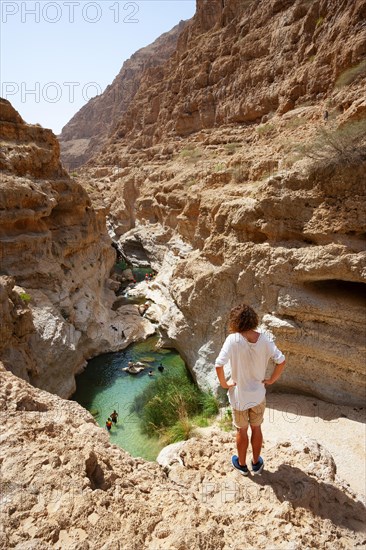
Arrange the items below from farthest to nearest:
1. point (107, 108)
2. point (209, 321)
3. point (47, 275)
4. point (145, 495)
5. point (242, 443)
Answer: point (107, 108)
point (47, 275)
point (209, 321)
point (242, 443)
point (145, 495)

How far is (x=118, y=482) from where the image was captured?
282 centimetres

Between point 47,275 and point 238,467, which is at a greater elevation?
point 47,275

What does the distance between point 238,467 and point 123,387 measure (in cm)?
936

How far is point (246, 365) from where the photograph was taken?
336cm

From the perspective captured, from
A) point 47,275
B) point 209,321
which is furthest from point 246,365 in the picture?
point 47,275

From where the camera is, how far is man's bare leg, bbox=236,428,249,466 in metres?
3.52

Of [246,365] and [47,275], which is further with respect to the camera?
[47,275]

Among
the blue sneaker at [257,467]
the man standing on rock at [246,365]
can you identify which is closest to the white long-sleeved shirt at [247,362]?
the man standing on rock at [246,365]

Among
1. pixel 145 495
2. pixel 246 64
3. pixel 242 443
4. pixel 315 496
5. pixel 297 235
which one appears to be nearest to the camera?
pixel 145 495

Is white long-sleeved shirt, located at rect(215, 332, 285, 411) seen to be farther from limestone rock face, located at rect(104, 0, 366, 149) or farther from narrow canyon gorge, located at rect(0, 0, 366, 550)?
limestone rock face, located at rect(104, 0, 366, 149)

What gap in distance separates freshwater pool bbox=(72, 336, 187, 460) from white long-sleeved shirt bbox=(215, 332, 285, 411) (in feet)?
19.1

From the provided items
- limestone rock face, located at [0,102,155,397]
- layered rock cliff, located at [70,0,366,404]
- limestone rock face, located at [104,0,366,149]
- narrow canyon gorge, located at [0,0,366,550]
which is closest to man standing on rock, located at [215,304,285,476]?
narrow canyon gorge, located at [0,0,366,550]

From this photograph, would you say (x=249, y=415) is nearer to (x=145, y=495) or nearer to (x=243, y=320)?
(x=243, y=320)

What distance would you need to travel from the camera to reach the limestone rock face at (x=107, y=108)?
265ft
